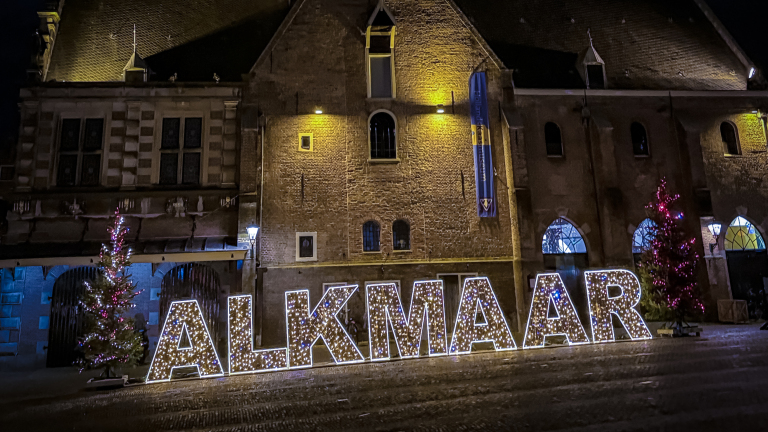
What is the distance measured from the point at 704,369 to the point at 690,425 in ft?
14.7

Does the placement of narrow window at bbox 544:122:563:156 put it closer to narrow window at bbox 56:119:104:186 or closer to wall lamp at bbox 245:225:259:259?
wall lamp at bbox 245:225:259:259

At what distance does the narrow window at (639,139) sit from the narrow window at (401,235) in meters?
11.1

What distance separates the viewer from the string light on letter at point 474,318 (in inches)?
504

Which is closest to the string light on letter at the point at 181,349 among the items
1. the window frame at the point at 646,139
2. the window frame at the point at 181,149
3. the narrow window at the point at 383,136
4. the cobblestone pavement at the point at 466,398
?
the cobblestone pavement at the point at 466,398

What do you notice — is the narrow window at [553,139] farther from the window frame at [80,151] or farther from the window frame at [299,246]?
the window frame at [80,151]

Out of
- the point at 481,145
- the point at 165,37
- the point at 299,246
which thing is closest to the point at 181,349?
the point at 299,246

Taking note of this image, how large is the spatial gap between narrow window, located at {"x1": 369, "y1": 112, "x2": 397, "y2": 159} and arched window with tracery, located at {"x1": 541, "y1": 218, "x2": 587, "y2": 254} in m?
7.45

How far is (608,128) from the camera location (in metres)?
19.9

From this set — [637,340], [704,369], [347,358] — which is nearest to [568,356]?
[704,369]

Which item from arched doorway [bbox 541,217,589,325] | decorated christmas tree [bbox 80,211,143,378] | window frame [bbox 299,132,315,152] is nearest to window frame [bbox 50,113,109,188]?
decorated christmas tree [bbox 80,211,143,378]

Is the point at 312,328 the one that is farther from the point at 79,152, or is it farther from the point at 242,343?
the point at 79,152

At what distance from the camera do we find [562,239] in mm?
19734

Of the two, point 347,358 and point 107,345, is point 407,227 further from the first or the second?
point 107,345

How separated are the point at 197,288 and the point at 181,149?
5.44m
